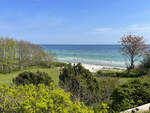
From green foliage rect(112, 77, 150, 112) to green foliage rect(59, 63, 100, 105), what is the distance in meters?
1.01

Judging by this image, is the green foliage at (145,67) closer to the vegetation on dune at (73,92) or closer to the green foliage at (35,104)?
the vegetation on dune at (73,92)

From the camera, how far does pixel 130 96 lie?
4977 millimetres

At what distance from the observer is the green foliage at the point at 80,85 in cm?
575

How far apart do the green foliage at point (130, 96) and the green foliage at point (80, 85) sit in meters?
1.01

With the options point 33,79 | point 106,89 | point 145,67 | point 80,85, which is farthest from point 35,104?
point 145,67

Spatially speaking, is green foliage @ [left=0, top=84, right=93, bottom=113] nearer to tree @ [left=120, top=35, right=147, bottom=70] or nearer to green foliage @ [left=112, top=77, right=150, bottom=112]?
green foliage @ [left=112, top=77, right=150, bottom=112]

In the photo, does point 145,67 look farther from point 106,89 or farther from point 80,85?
point 80,85

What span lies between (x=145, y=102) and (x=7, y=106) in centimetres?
457

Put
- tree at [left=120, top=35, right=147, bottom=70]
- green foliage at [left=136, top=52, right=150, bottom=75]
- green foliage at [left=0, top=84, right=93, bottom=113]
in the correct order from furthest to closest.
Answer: tree at [left=120, top=35, right=147, bottom=70] → green foliage at [left=136, top=52, right=150, bottom=75] → green foliage at [left=0, top=84, right=93, bottom=113]

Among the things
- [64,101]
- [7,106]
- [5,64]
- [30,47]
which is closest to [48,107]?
[64,101]

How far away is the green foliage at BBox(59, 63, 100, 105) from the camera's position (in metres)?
5.75

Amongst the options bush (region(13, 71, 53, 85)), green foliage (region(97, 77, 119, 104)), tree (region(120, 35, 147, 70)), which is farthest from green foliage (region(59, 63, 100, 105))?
tree (region(120, 35, 147, 70))

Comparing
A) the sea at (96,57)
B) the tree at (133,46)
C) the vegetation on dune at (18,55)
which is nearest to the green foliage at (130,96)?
the tree at (133,46)

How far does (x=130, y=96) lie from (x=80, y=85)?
1919 mm
